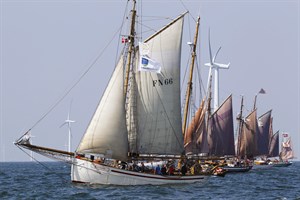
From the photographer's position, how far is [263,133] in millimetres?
161375

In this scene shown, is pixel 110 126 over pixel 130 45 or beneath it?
beneath

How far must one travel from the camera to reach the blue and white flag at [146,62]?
77.5m

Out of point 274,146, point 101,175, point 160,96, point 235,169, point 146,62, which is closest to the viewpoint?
point 101,175

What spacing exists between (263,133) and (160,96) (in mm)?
86119

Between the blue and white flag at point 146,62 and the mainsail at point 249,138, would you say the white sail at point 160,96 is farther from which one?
the mainsail at point 249,138

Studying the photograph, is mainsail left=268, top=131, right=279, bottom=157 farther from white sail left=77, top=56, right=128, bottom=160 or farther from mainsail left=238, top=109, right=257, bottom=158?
white sail left=77, top=56, right=128, bottom=160

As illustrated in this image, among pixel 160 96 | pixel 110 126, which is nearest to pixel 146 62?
pixel 160 96

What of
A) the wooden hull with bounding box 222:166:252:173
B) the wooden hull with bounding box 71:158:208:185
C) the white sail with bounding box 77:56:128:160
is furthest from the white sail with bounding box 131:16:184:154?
the wooden hull with bounding box 222:166:252:173

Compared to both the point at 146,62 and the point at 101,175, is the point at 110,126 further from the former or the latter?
the point at 146,62

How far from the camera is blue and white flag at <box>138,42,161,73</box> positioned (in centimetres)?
7750

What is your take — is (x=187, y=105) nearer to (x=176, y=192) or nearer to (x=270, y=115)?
(x=176, y=192)

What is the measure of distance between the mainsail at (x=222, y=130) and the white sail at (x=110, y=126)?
6065 cm

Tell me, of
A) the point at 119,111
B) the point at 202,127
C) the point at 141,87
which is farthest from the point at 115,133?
the point at 202,127

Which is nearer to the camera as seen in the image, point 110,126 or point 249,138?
point 110,126
